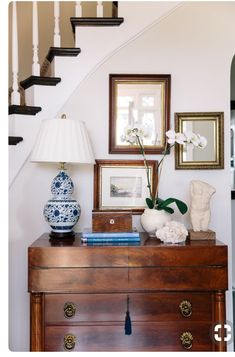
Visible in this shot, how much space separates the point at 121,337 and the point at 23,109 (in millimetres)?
1312

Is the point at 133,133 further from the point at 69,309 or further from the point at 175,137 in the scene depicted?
the point at 69,309

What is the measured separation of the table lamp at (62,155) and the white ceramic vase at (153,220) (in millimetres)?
363

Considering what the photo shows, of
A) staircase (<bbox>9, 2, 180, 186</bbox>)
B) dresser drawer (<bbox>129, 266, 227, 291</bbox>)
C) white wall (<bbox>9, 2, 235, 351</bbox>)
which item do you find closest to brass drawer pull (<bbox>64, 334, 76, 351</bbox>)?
dresser drawer (<bbox>129, 266, 227, 291</bbox>)

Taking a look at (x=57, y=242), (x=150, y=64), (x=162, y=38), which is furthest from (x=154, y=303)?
(x=162, y=38)

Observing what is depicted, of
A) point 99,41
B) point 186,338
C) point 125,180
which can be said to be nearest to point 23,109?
point 99,41

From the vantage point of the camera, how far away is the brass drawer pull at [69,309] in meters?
1.89

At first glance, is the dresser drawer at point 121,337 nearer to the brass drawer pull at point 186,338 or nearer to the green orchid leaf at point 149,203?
the brass drawer pull at point 186,338

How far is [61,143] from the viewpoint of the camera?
1.99m

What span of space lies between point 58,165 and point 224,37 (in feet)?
4.05

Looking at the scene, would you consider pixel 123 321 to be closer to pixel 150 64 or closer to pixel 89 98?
pixel 89 98

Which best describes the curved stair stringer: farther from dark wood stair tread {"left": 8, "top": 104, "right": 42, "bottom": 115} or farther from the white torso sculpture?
the white torso sculpture

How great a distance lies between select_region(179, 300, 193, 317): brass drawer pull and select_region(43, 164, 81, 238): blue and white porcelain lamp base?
0.67m

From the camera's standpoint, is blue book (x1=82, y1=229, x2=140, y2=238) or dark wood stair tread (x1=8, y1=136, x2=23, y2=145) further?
dark wood stair tread (x1=8, y1=136, x2=23, y2=145)

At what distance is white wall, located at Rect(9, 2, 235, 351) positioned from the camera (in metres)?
2.33
